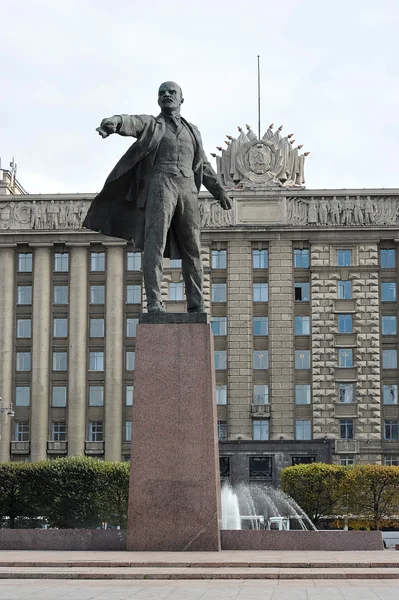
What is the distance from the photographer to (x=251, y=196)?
72.8 metres

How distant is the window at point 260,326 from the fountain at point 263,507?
9872 mm

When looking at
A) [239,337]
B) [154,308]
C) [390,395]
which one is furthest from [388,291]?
[154,308]

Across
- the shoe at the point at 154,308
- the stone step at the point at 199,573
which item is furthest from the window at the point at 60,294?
the stone step at the point at 199,573

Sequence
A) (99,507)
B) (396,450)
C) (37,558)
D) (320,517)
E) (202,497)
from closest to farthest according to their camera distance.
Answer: (37,558), (202,497), (99,507), (320,517), (396,450)

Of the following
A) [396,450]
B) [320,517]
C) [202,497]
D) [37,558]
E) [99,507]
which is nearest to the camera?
[37,558]

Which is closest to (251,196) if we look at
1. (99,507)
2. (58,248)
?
(58,248)

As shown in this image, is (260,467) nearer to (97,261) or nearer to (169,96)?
(97,261)

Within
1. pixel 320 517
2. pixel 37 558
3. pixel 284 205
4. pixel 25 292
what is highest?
pixel 284 205

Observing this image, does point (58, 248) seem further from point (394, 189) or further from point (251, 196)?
point (394, 189)

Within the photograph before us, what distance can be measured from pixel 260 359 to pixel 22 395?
1531cm

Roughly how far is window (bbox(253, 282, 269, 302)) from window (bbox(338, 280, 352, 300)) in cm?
466

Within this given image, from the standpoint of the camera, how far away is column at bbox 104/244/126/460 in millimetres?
70625

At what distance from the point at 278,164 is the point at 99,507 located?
30263 mm

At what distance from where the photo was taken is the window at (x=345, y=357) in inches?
2820
